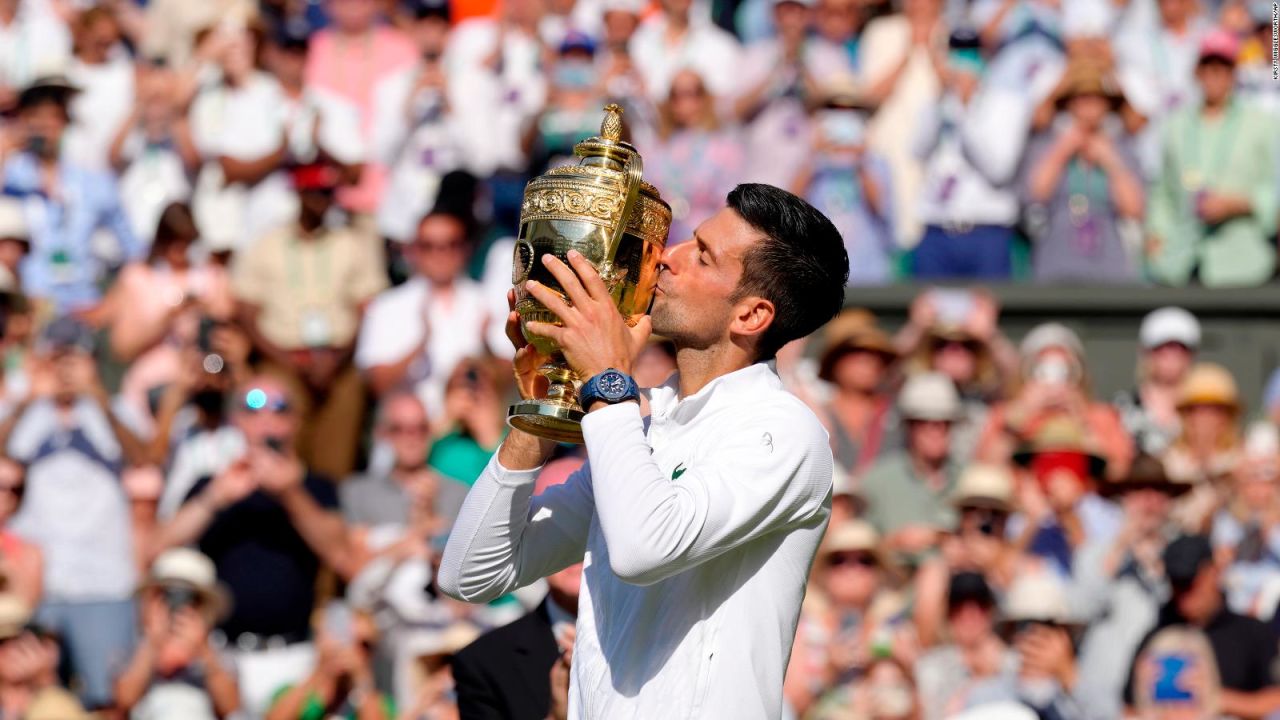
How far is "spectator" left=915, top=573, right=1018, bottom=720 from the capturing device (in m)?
8.01

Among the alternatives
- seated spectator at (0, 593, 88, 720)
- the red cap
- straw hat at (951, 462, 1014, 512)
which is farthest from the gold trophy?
the red cap

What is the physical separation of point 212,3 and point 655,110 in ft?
9.73

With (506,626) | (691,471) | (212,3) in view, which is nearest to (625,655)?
(691,471)

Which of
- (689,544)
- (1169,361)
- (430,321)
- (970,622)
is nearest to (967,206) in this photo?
(1169,361)

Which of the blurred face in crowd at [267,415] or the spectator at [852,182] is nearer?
the blurred face in crowd at [267,415]

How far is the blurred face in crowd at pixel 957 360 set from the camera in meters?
9.94

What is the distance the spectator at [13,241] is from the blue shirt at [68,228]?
0.44 ft

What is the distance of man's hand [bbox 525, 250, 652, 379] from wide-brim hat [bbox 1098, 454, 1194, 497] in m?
5.30

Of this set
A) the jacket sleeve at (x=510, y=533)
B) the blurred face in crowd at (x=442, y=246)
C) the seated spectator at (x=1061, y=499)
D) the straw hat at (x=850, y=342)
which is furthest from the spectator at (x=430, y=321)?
the jacket sleeve at (x=510, y=533)

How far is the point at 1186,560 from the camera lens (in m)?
7.87

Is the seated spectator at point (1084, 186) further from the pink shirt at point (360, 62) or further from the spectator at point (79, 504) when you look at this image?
the spectator at point (79, 504)

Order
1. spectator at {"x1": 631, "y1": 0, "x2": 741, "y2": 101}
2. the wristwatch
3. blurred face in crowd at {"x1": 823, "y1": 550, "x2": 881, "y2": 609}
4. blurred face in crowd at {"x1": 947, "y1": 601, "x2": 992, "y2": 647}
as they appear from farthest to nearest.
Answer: spectator at {"x1": 631, "y1": 0, "x2": 741, "y2": 101} → blurred face in crowd at {"x1": 823, "y1": 550, "x2": 881, "y2": 609} → blurred face in crowd at {"x1": 947, "y1": 601, "x2": 992, "y2": 647} → the wristwatch

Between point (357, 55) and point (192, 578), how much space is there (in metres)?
4.11

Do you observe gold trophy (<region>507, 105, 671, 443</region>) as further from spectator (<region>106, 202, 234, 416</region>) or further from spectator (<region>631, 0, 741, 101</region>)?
spectator (<region>631, 0, 741, 101</region>)
